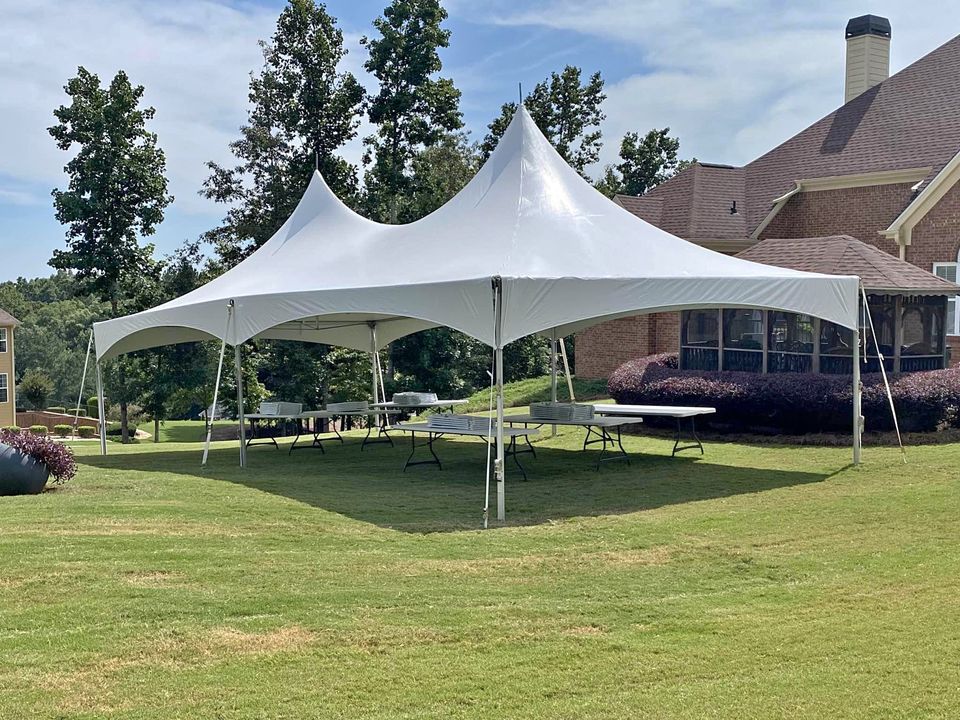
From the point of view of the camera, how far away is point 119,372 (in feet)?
103

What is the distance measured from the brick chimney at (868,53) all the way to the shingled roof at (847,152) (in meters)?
1.70

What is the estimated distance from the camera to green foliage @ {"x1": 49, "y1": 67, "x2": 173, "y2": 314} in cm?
2823

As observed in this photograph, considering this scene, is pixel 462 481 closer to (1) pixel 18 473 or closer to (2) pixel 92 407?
(1) pixel 18 473

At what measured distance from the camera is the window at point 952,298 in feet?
64.3

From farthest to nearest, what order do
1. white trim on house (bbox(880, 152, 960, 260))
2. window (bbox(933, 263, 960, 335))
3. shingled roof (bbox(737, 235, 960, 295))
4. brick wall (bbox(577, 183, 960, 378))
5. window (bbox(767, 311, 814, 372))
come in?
brick wall (bbox(577, 183, 960, 378)), window (bbox(933, 263, 960, 335)), white trim on house (bbox(880, 152, 960, 260)), window (bbox(767, 311, 814, 372)), shingled roof (bbox(737, 235, 960, 295))

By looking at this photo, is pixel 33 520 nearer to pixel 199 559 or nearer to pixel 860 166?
pixel 199 559

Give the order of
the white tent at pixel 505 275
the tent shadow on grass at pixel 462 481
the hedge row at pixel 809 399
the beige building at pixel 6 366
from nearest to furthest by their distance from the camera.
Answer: the tent shadow on grass at pixel 462 481 < the white tent at pixel 505 275 < the hedge row at pixel 809 399 < the beige building at pixel 6 366

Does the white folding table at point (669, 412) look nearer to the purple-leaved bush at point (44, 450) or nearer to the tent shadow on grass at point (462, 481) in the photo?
the tent shadow on grass at point (462, 481)

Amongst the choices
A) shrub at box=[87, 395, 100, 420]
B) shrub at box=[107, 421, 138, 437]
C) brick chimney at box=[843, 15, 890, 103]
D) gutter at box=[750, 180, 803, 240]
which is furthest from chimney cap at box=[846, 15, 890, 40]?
shrub at box=[87, 395, 100, 420]

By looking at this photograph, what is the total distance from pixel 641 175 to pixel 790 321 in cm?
2480

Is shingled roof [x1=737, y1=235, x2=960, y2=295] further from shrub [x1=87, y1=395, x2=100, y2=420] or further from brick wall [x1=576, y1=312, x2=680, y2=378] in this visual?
shrub [x1=87, y1=395, x2=100, y2=420]

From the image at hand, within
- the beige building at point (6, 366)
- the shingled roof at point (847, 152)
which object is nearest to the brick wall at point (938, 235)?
the shingled roof at point (847, 152)

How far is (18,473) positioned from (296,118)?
21332mm

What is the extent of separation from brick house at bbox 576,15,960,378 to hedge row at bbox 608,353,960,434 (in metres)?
4.91
